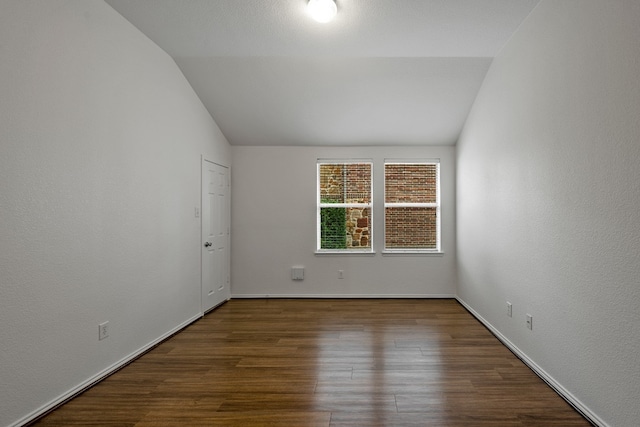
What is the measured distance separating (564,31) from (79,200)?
3.53 meters

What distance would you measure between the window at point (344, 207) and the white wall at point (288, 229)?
0.14m

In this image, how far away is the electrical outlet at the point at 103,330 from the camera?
9.61 feet

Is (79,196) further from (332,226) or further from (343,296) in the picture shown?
(343,296)

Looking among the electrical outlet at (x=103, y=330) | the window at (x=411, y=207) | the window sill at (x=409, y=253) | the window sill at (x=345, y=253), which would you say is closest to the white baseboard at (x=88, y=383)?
the electrical outlet at (x=103, y=330)

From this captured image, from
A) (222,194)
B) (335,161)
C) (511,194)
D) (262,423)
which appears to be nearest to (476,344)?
(511,194)

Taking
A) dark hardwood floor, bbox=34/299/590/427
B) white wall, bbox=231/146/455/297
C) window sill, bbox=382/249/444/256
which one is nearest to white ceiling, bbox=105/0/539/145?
white wall, bbox=231/146/455/297

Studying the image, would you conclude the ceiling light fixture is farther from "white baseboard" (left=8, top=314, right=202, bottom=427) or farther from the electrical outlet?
"white baseboard" (left=8, top=314, right=202, bottom=427)

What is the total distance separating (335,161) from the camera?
5891 millimetres

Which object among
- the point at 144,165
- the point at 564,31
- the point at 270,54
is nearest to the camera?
the point at 564,31

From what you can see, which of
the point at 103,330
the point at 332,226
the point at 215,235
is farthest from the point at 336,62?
the point at 103,330

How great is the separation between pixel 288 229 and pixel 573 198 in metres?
3.92

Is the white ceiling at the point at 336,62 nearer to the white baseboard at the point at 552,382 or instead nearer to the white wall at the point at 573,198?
the white wall at the point at 573,198

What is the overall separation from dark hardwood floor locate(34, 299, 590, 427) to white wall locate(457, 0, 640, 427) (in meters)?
0.33

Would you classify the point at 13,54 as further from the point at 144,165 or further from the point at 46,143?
the point at 144,165
